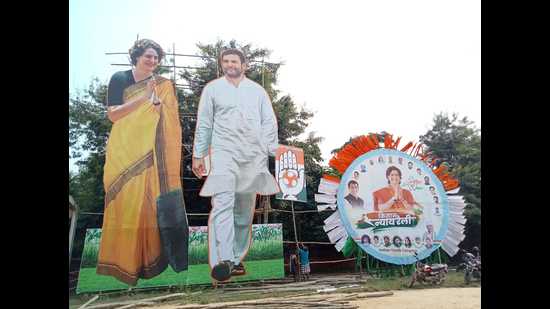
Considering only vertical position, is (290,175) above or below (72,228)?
above

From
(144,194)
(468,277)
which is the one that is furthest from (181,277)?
(468,277)

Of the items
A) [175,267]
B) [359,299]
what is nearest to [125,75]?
[175,267]

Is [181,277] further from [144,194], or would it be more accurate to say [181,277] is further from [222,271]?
[144,194]

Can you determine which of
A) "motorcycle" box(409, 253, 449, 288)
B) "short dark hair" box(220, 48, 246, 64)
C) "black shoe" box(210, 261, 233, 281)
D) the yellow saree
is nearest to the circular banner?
"motorcycle" box(409, 253, 449, 288)

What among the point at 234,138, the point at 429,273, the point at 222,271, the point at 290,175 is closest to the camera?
the point at 222,271

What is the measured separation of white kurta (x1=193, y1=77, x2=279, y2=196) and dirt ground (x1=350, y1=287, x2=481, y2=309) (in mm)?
2450

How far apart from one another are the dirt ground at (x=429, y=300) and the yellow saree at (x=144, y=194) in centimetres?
316

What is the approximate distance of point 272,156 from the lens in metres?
9.45

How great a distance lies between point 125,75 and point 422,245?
574 centimetres

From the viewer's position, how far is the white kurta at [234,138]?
9.23 m

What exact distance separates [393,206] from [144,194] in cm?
419

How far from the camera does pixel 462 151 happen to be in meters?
10.1

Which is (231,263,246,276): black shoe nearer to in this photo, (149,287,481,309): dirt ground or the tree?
(149,287,481,309): dirt ground

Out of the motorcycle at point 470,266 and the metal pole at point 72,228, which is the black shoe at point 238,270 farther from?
the motorcycle at point 470,266
